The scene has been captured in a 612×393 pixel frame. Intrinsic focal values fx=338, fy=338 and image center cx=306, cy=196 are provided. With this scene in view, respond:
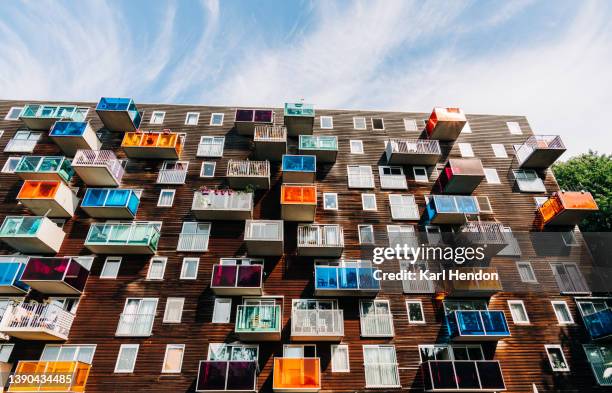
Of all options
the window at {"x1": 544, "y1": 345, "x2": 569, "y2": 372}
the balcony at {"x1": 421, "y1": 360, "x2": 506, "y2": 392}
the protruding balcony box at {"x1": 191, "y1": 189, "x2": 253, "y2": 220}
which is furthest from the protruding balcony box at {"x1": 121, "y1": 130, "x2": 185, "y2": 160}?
the window at {"x1": 544, "y1": 345, "x2": 569, "y2": 372}

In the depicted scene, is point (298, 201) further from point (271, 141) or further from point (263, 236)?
point (271, 141)

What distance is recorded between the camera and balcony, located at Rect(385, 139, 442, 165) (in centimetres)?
2878

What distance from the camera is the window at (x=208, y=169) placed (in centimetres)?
2866

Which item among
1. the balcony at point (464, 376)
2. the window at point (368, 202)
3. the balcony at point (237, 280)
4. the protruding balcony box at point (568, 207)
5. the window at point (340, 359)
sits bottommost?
the balcony at point (464, 376)

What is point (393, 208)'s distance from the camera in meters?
27.2

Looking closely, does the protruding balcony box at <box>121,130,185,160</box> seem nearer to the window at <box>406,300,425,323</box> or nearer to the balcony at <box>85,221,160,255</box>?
the balcony at <box>85,221,160,255</box>

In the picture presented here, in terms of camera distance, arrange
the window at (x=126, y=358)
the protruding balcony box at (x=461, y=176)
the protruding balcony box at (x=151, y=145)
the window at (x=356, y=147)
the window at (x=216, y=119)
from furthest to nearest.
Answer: the window at (x=216, y=119) → the window at (x=356, y=147) → the protruding balcony box at (x=151, y=145) → the protruding balcony box at (x=461, y=176) → the window at (x=126, y=358)

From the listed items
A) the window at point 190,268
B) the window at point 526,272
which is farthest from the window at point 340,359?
the window at point 526,272

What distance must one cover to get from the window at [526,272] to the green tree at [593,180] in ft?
31.8

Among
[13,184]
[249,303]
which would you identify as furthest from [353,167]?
[13,184]

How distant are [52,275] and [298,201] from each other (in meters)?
16.2

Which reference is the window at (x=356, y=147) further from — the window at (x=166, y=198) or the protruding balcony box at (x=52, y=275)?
the protruding balcony box at (x=52, y=275)

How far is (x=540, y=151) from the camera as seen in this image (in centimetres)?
2828

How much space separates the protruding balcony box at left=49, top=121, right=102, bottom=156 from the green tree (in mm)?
41515
